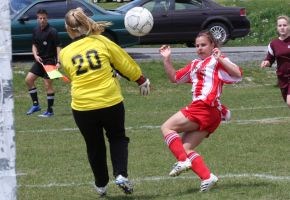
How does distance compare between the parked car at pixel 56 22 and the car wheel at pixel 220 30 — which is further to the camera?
the car wheel at pixel 220 30

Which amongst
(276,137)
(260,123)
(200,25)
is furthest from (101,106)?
(200,25)

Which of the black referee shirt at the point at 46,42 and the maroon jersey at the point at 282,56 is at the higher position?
the maroon jersey at the point at 282,56

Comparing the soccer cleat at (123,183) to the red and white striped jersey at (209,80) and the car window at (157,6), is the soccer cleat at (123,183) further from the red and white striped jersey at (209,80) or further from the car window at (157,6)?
the car window at (157,6)

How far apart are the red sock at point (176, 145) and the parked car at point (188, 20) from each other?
55.6 feet

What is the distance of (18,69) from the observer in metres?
19.8

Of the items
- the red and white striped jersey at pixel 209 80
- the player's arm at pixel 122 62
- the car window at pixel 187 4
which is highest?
the player's arm at pixel 122 62

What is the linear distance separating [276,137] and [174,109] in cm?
425

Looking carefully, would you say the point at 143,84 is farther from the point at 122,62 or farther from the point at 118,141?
the point at 118,141

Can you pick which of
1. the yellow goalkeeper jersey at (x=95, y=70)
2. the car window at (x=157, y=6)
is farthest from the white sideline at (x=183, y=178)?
the car window at (x=157, y=6)

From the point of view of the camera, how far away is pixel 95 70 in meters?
7.37

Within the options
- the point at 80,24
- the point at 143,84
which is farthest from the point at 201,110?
the point at 80,24

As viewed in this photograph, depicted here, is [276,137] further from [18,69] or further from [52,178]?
[18,69]

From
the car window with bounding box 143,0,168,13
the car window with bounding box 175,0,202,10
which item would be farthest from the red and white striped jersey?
the car window with bounding box 175,0,202,10

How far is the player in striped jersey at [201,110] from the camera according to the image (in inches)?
305
